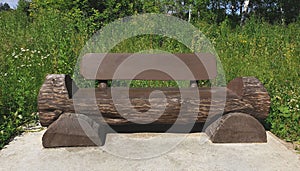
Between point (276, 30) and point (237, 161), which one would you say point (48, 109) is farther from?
point (276, 30)

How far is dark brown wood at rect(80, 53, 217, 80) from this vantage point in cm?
350

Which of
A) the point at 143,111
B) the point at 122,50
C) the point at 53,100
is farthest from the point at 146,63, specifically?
the point at 122,50

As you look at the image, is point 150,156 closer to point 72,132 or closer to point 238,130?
point 72,132

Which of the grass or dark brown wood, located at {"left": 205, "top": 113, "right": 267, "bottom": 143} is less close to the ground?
the grass

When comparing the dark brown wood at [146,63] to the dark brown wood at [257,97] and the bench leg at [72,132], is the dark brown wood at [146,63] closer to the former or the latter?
the dark brown wood at [257,97]

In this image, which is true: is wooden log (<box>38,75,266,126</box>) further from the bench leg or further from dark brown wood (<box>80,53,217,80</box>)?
dark brown wood (<box>80,53,217,80</box>)

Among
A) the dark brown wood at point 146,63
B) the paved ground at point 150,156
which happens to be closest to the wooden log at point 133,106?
the paved ground at point 150,156

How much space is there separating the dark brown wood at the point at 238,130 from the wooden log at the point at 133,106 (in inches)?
3.2

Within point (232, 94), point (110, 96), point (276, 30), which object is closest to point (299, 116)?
point (232, 94)

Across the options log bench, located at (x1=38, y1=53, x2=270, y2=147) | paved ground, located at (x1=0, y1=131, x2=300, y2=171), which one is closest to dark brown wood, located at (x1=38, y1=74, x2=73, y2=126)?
log bench, located at (x1=38, y1=53, x2=270, y2=147)

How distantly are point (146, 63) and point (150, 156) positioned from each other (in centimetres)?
125

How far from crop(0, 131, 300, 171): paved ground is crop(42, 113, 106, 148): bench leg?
0.06 m

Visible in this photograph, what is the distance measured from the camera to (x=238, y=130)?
2.92 meters

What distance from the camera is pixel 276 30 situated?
7008 mm
